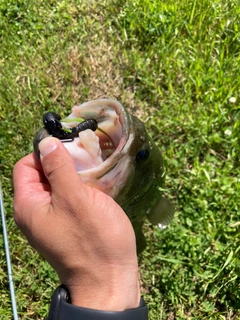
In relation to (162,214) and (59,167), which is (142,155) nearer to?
(59,167)

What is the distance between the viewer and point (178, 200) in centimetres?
357

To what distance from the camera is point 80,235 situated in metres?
1.83

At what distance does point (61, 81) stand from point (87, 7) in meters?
0.88

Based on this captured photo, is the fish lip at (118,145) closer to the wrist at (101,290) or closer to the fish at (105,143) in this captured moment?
the fish at (105,143)

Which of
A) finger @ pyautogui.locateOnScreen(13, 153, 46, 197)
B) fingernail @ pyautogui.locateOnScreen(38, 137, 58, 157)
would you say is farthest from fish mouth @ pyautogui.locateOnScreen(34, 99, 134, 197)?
finger @ pyautogui.locateOnScreen(13, 153, 46, 197)

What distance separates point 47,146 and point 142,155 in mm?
573

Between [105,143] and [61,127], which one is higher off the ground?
[61,127]

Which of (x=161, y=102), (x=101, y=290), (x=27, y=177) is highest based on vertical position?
(x=27, y=177)

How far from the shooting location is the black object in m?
1.76

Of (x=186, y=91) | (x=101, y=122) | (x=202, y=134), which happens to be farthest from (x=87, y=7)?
→ (x=101, y=122)

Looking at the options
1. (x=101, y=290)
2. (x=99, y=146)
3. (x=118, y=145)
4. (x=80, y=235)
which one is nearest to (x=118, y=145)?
(x=118, y=145)

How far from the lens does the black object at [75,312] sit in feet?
5.79

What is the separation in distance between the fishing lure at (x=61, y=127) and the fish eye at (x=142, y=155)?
281 mm

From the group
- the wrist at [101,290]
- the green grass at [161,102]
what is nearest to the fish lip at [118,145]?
the wrist at [101,290]
